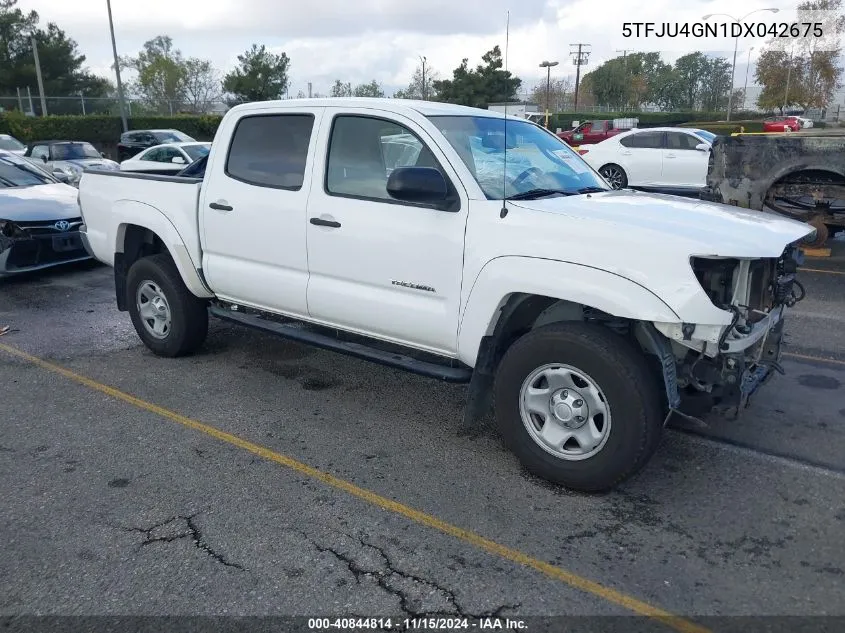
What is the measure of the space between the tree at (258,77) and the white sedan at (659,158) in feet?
88.7

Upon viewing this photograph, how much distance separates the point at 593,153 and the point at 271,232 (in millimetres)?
13371

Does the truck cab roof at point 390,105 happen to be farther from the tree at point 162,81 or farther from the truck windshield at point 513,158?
the tree at point 162,81

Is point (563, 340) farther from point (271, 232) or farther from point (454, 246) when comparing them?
point (271, 232)

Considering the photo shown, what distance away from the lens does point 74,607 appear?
295cm

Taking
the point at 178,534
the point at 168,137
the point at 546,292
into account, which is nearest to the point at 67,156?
the point at 168,137

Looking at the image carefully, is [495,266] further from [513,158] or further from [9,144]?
[9,144]

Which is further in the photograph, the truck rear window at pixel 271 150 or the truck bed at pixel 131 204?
the truck bed at pixel 131 204

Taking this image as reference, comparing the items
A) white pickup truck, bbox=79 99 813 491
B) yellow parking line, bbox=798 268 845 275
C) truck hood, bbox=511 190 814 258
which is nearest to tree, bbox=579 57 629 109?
yellow parking line, bbox=798 268 845 275

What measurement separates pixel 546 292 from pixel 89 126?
1363 inches

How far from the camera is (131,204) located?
5.84 metres

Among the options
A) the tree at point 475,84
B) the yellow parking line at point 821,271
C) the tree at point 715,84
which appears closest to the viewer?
the yellow parking line at point 821,271

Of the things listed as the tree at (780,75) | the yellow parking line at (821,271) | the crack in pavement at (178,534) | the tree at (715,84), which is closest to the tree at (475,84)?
the tree at (780,75)

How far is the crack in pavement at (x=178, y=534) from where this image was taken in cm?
333

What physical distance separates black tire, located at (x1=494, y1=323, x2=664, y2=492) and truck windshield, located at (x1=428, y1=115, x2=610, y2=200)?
0.91m
